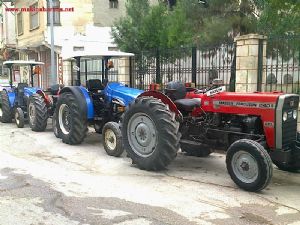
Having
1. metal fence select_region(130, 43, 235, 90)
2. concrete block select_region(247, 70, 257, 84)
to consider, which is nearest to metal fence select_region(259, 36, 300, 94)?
concrete block select_region(247, 70, 257, 84)

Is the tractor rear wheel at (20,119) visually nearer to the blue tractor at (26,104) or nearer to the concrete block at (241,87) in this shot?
the blue tractor at (26,104)

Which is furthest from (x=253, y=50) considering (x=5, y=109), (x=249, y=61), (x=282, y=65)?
(x=5, y=109)

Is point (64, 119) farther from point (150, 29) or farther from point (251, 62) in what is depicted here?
point (150, 29)

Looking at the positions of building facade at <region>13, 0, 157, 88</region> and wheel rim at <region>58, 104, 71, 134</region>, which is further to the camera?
building facade at <region>13, 0, 157, 88</region>

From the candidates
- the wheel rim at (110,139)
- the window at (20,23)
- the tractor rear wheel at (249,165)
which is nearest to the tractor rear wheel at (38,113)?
the wheel rim at (110,139)

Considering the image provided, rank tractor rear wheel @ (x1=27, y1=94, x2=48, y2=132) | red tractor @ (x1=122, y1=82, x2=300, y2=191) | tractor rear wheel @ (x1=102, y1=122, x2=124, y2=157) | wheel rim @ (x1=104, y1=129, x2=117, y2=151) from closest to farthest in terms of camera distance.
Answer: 1. red tractor @ (x1=122, y1=82, x2=300, y2=191)
2. tractor rear wheel @ (x1=102, y1=122, x2=124, y2=157)
3. wheel rim @ (x1=104, y1=129, x2=117, y2=151)
4. tractor rear wheel @ (x1=27, y1=94, x2=48, y2=132)

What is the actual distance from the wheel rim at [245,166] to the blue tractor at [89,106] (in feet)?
11.0

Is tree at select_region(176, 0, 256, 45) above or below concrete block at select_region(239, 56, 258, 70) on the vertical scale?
above

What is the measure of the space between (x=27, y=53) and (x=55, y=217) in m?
27.2

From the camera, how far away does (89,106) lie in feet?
30.2

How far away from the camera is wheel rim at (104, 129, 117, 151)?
26.9 ft

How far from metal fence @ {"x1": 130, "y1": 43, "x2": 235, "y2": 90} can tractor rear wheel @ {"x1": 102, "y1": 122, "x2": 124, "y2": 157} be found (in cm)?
373

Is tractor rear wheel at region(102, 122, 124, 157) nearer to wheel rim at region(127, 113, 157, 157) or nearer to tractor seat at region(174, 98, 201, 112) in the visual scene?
wheel rim at region(127, 113, 157, 157)

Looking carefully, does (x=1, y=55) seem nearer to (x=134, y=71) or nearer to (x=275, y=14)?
(x=134, y=71)
